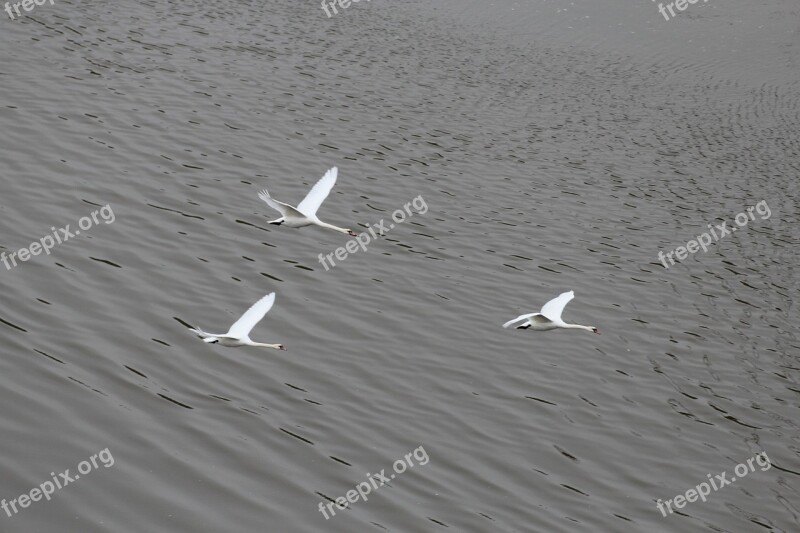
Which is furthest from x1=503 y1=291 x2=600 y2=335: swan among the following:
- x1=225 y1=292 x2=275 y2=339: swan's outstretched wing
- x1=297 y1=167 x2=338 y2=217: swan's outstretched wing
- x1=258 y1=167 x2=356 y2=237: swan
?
x1=225 y1=292 x2=275 y2=339: swan's outstretched wing

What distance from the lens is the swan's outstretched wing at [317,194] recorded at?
1281 cm

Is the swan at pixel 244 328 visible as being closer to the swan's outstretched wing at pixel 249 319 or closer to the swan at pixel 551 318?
the swan's outstretched wing at pixel 249 319

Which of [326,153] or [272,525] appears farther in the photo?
[326,153]

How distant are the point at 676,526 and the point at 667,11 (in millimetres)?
29616

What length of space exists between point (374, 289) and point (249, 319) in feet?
12.6

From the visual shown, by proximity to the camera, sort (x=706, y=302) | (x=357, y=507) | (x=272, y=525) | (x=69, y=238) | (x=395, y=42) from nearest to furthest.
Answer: (x=272, y=525) < (x=357, y=507) < (x=69, y=238) < (x=706, y=302) < (x=395, y=42)

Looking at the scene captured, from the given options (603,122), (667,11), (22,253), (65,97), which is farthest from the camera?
(667,11)

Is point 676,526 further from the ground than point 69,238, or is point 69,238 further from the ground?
point 69,238

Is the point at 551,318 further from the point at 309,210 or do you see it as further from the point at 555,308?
the point at 309,210

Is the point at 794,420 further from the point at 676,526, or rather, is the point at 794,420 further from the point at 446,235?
the point at 446,235

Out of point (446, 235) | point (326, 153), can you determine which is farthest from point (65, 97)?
point (446, 235)

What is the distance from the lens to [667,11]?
121 ft

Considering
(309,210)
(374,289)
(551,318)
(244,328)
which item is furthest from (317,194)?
(551,318)

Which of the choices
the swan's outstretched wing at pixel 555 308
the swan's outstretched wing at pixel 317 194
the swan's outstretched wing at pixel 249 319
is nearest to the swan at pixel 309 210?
the swan's outstretched wing at pixel 317 194
